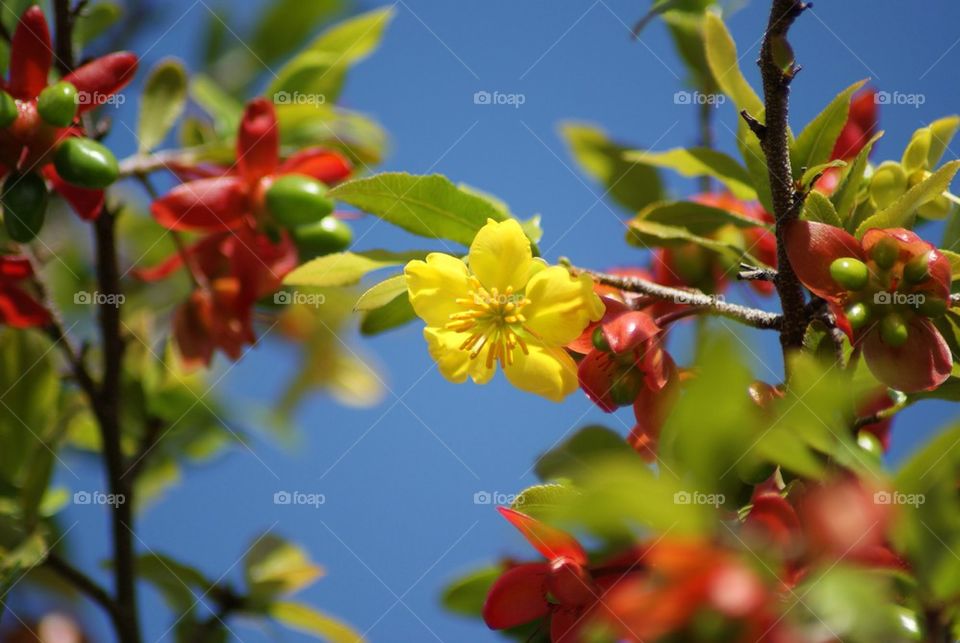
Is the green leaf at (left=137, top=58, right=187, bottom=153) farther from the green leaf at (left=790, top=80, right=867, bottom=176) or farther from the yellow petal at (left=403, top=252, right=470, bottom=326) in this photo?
the green leaf at (left=790, top=80, right=867, bottom=176)

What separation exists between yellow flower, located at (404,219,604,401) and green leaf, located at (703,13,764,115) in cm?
38

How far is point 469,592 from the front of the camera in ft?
5.33

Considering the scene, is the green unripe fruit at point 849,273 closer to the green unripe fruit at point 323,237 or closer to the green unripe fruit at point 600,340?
the green unripe fruit at point 600,340

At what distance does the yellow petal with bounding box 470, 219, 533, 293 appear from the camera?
4.11 feet

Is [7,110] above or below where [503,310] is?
above

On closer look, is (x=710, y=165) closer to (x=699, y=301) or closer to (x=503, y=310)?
(x=699, y=301)

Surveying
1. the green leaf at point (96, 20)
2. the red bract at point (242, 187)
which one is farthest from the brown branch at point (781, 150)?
the green leaf at point (96, 20)

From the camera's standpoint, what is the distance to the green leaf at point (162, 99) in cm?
184

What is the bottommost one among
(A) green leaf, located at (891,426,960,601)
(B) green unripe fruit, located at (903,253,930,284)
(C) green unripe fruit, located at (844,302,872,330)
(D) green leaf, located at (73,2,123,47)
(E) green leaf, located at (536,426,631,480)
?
(E) green leaf, located at (536,426,631,480)

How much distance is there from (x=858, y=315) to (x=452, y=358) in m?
0.48

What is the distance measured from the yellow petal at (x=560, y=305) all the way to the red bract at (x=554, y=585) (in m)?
0.24

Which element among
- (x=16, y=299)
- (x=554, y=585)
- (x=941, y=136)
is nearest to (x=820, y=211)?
(x=941, y=136)

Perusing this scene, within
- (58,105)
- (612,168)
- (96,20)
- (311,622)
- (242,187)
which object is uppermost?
(96,20)

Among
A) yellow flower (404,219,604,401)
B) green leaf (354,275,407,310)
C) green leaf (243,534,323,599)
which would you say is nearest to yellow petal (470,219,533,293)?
yellow flower (404,219,604,401)
